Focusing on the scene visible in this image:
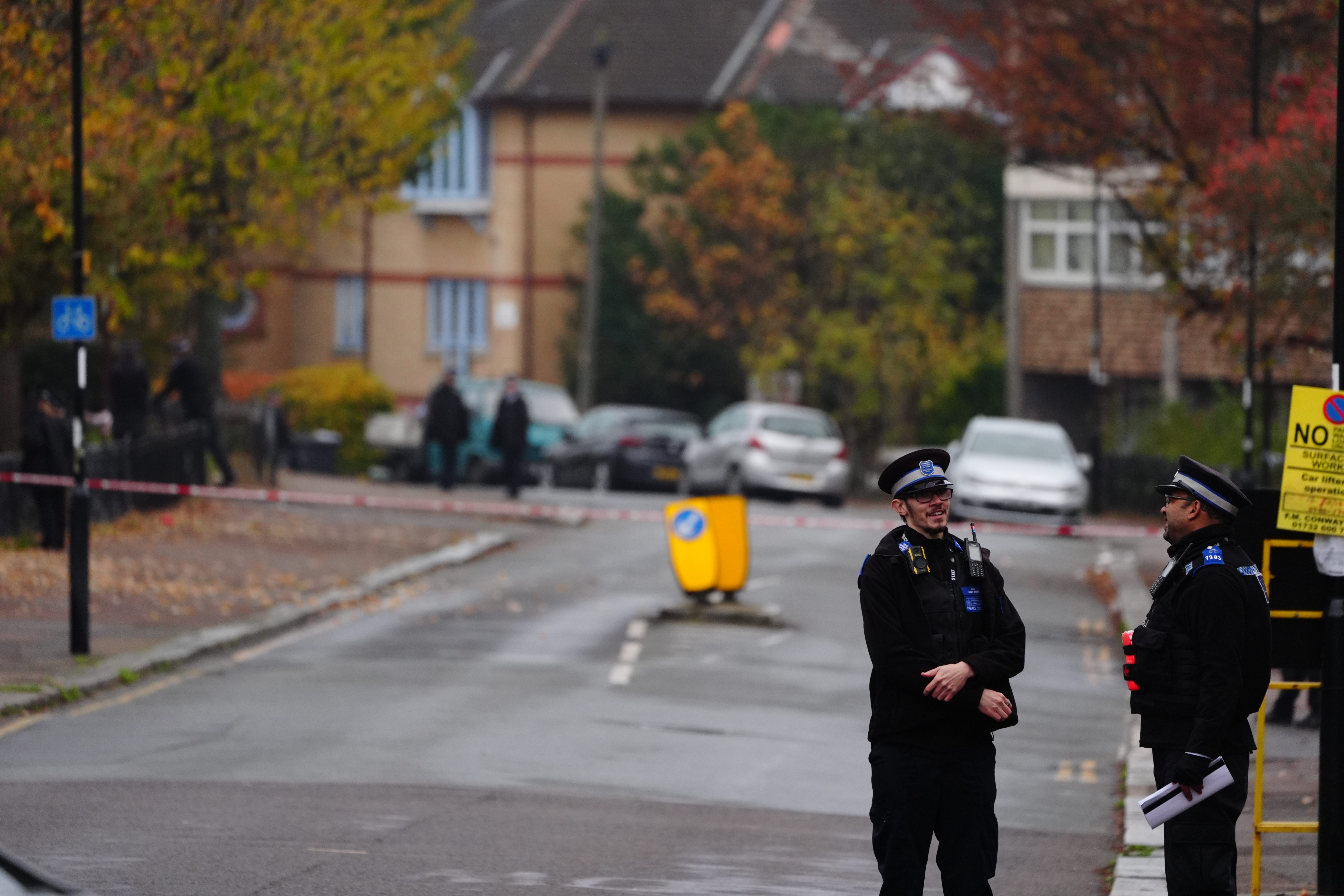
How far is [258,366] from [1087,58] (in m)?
33.7

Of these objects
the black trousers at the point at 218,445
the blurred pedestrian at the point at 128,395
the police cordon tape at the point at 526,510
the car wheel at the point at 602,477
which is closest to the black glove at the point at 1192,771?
the police cordon tape at the point at 526,510

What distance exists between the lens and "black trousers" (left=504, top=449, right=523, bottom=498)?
96.2ft

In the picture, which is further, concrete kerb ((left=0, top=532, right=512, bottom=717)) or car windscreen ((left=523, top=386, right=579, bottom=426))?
car windscreen ((left=523, top=386, right=579, bottom=426))

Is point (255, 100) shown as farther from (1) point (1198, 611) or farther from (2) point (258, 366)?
(2) point (258, 366)

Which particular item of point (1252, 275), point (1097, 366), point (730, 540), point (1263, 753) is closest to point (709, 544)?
point (730, 540)

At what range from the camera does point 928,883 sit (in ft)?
30.5

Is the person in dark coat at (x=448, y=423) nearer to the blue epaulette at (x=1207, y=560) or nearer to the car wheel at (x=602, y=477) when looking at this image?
the car wheel at (x=602, y=477)

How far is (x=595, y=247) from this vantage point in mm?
43438

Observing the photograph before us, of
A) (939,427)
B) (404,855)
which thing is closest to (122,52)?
(404,855)

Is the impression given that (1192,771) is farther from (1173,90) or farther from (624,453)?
(624,453)

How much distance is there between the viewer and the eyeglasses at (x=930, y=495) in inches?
268

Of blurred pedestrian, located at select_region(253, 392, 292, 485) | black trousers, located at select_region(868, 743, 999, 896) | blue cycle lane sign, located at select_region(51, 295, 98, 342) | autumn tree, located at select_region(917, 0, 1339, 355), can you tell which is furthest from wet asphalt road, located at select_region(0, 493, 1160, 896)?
blurred pedestrian, located at select_region(253, 392, 292, 485)

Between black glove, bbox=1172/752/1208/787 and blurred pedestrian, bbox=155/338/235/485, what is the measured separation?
65.9ft

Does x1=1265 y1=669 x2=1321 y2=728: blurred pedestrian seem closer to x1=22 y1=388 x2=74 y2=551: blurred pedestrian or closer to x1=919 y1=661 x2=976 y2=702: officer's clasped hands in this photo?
x1=919 y1=661 x2=976 y2=702: officer's clasped hands
